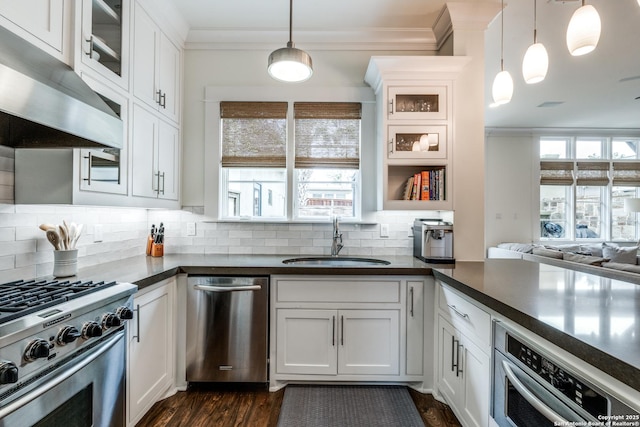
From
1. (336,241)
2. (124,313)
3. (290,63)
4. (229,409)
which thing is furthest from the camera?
(336,241)

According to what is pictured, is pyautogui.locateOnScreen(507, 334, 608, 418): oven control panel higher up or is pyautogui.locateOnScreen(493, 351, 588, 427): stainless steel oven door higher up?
pyautogui.locateOnScreen(507, 334, 608, 418): oven control panel

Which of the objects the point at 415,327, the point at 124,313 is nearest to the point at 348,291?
the point at 415,327

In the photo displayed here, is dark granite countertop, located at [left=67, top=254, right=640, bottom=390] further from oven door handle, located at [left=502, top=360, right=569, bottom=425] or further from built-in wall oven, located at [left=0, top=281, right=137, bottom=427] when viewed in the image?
built-in wall oven, located at [left=0, top=281, right=137, bottom=427]

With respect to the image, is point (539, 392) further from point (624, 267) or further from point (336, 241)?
point (624, 267)

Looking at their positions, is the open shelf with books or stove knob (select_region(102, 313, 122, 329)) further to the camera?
the open shelf with books

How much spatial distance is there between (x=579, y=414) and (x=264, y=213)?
2391 millimetres

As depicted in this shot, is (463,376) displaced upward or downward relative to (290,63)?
downward

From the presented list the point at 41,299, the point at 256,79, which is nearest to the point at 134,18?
the point at 256,79

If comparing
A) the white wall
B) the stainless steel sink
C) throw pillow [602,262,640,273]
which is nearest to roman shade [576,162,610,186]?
the white wall

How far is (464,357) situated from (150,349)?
1.81m

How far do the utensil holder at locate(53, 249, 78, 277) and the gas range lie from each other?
262 millimetres

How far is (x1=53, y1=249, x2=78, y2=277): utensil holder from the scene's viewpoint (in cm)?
164

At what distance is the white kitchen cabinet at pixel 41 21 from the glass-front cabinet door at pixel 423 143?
A: 199 centimetres

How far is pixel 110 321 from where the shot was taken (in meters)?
1.31
